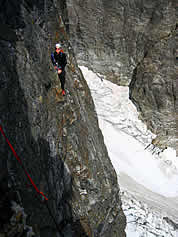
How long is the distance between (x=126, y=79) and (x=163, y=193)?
35.0 ft

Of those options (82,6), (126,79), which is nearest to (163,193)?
(126,79)

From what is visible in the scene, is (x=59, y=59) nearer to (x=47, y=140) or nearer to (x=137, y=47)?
(x=47, y=140)

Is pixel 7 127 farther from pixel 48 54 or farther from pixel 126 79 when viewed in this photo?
pixel 126 79

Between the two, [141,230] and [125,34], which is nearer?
[141,230]

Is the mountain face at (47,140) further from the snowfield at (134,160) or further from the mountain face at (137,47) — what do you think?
the mountain face at (137,47)

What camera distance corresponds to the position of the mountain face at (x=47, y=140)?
416 centimetres

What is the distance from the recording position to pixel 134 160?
1748 cm

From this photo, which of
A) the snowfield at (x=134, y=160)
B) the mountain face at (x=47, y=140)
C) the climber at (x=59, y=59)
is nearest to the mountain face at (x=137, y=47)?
the snowfield at (x=134, y=160)

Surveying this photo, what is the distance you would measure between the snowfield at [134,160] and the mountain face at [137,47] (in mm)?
1106

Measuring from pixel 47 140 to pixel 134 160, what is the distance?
13.2m

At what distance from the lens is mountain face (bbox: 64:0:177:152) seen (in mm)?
17734

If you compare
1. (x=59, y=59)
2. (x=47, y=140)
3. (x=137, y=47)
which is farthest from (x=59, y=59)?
(x=137, y=47)

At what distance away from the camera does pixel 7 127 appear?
4.04m

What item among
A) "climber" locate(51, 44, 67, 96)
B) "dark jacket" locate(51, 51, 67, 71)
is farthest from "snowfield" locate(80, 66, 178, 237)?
"dark jacket" locate(51, 51, 67, 71)
